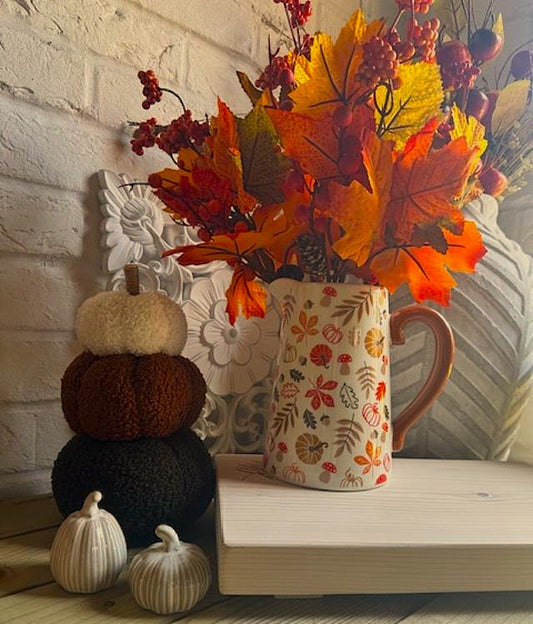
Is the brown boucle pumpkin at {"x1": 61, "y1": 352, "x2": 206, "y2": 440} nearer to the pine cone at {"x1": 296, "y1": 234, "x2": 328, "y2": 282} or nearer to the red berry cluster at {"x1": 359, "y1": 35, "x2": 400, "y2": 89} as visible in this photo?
the pine cone at {"x1": 296, "y1": 234, "x2": 328, "y2": 282}

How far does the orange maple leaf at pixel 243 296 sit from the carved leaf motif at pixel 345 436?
0.14m

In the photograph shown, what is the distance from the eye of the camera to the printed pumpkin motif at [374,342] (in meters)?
0.56

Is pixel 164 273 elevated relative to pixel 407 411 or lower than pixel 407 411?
elevated

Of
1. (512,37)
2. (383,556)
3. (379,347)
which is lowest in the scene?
(383,556)

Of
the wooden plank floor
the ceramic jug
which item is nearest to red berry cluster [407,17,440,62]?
the ceramic jug

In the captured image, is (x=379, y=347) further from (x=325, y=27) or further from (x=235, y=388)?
(x=325, y=27)

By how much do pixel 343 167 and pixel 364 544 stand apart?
298 mm

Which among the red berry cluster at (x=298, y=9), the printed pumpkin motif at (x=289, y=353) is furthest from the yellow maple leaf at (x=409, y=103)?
the printed pumpkin motif at (x=289, y=353)

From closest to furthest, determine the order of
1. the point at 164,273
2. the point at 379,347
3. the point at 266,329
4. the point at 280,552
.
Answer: the point at 280,552 → the point at 379,347 → the point at 164,273 → the point at 266,329

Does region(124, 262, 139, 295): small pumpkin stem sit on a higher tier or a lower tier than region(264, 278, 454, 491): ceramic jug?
higher

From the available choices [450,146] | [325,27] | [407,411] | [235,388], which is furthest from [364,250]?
[325,27]

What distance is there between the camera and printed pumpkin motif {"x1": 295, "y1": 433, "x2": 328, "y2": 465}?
1.82 feet

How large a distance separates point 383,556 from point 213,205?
1.04ft

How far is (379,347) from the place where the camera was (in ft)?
1.86
